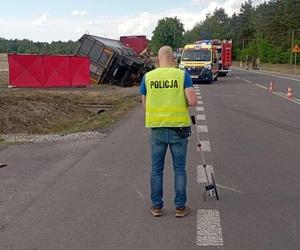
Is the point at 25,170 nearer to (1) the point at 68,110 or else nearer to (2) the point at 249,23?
(1) the point at 68,110

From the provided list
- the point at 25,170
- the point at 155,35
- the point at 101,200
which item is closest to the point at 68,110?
the point at 25,170

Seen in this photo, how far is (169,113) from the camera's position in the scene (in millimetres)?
6156

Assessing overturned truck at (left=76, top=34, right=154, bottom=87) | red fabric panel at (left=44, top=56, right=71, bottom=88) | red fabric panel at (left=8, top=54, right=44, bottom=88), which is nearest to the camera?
red fabric panel at (left=8, top=54, right=44, bottom=88)

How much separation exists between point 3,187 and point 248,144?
5.49m

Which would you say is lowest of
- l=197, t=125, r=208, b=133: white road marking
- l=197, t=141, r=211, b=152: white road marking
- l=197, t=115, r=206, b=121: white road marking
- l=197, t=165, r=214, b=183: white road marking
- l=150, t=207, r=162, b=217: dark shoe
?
l=197, t=115, r=206, b=121: white road marking

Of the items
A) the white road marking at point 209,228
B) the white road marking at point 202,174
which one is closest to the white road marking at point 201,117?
the white road marking at point 202,174

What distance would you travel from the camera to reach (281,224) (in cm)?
582

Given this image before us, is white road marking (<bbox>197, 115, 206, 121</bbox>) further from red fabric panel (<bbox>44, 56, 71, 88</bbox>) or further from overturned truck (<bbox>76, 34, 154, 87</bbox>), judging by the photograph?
overturned truck (<bbox>76, 34, 154, 87</bbox>)

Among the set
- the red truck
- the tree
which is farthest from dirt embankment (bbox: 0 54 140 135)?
the tree

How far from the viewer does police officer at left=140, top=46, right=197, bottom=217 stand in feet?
20.1

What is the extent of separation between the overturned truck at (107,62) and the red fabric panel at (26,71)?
396cm

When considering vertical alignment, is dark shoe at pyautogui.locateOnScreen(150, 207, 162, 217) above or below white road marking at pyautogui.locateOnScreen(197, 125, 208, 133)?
above

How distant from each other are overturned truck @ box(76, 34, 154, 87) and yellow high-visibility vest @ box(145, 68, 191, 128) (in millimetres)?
24967

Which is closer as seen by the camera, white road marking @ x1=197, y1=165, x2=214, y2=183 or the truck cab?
white road marking @ x1=197, y1=165, x2=214, y2=183
